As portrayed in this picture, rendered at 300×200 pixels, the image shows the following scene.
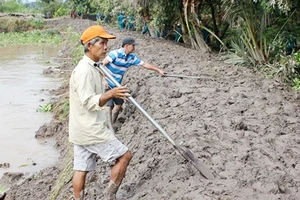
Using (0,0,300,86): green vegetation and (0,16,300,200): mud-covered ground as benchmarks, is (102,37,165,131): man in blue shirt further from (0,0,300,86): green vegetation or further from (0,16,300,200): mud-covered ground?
(0,0,300,86): green vegetation

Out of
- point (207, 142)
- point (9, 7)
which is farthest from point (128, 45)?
point (9, 7)

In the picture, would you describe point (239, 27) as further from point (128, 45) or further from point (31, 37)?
point (31, 37)

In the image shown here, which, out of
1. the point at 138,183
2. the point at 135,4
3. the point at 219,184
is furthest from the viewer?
the point at 135,4

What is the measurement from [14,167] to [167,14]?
32.9ft

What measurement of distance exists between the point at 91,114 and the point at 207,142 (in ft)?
5.08

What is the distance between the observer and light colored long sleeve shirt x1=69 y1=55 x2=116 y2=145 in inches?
157

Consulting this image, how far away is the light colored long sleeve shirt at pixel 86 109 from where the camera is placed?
13.1ft

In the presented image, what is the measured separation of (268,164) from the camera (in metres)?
4.58

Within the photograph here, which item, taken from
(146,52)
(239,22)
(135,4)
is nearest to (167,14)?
(135,4)

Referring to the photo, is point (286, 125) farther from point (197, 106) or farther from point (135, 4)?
point (135, 4)

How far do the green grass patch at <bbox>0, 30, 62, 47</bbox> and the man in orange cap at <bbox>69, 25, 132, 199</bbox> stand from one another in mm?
28602

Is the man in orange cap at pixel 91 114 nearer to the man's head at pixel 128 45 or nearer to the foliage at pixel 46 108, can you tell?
the man's head at pixel 128 45

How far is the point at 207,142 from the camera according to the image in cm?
517

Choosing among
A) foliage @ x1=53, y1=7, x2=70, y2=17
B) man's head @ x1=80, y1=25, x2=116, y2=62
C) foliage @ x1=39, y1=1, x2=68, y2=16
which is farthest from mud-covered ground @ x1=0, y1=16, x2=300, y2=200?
foliage @ x1=39, y1=1, x2=68, y2=16
